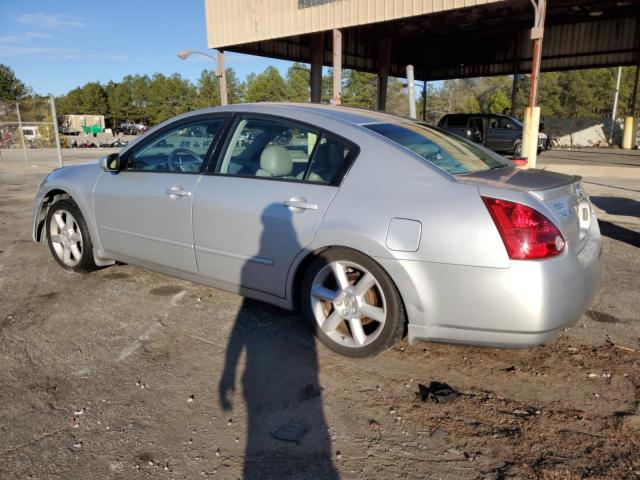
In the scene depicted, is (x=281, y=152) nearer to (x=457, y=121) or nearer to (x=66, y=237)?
(x=66, y=237)

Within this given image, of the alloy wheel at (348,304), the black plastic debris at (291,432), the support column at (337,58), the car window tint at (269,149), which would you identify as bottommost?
the black plastic debris at (291,432)

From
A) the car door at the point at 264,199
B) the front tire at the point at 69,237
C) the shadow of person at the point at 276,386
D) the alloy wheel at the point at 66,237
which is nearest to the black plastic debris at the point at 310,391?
the shadow of person at the point at 276,386

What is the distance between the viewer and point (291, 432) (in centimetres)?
242

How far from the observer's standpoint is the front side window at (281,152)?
10.5 feet

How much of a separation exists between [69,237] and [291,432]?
3.37 m

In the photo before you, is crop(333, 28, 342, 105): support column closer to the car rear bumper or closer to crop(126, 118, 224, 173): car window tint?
crop(126, 118, 224, 173): car window tint

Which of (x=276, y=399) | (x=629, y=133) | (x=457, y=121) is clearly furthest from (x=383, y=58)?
(x=276, y=399)

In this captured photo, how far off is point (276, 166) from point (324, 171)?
43 centimetres

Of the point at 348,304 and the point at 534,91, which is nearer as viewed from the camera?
the point at 348,304

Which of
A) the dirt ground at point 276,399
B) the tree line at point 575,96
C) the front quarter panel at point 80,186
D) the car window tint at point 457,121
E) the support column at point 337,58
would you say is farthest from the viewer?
the tree line at point 575,96

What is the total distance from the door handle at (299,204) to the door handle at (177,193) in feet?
3.02

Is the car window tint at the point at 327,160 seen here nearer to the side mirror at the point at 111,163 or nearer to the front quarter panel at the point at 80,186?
the side mirror at the point at 111,163

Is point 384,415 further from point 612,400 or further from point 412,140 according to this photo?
point 412,140

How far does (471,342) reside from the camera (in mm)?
2799
